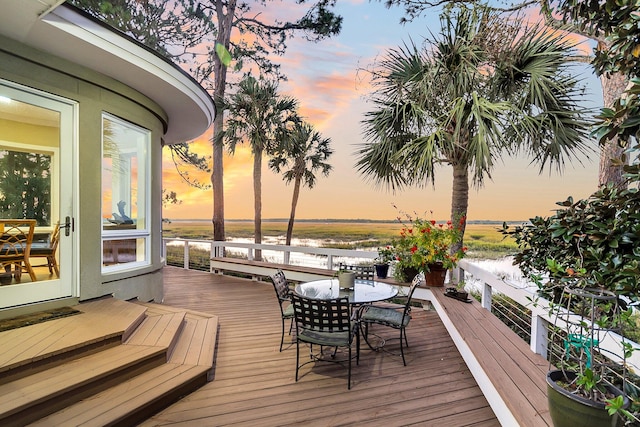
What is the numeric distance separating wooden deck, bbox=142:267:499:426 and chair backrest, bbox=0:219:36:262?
90.6 inches

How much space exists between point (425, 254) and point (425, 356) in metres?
1.75

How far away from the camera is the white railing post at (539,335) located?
103 inches

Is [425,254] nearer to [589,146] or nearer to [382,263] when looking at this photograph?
[382,263]

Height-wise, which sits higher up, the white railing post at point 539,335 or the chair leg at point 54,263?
the chair leg at point 54,263

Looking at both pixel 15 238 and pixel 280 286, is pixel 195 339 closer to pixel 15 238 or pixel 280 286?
pixel 280 286

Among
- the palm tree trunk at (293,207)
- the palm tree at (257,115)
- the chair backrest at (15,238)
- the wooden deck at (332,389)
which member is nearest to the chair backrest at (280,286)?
the wooden deck at (332,389)

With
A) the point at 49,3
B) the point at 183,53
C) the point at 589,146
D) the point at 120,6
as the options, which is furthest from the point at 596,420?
the point at 183,53

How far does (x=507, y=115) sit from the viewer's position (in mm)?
4793

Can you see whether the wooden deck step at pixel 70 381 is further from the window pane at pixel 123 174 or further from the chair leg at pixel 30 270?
the window pane at pixel 123 174

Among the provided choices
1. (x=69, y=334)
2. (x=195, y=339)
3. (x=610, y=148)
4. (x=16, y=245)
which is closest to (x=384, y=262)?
(x=195, y=339)

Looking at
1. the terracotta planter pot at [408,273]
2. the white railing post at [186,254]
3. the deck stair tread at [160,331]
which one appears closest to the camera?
the deck stair tread at [160,331]

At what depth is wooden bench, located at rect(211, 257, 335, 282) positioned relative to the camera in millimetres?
6598

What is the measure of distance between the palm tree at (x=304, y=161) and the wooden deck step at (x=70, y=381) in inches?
328

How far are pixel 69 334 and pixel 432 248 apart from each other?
14.2ft
